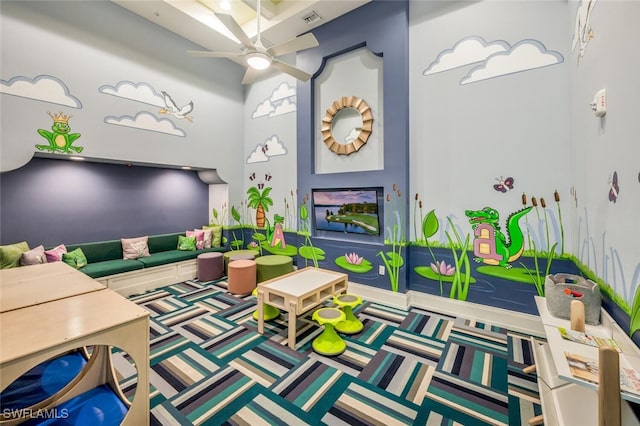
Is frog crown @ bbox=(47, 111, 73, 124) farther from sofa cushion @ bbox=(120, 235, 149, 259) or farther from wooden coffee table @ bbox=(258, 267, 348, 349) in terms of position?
wooden coffee table @ bbox=(258, 267, 348, 349)

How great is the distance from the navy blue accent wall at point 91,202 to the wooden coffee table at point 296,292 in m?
3.21

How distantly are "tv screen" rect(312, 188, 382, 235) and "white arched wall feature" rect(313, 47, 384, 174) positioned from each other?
14.3 inches

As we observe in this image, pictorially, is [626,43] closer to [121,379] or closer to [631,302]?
[631,302]

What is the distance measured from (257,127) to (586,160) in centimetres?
494

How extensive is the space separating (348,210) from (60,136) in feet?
13.1

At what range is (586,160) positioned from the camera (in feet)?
7.20

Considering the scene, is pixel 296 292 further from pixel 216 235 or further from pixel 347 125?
pixel 216 235

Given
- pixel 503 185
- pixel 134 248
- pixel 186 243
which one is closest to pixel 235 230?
pixel 186 243

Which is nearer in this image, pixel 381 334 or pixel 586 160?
pixel 586 160

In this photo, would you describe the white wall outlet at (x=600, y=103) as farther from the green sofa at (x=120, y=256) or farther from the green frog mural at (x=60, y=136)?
the green frog mural at (x=60, y=136)

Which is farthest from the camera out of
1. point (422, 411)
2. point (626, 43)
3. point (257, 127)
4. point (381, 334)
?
point (257, 127)

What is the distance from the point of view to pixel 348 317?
3041mm

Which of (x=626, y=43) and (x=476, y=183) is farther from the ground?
(x=626, y=43)

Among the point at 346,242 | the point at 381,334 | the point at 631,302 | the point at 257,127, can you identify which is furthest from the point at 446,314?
the point at 257,127
